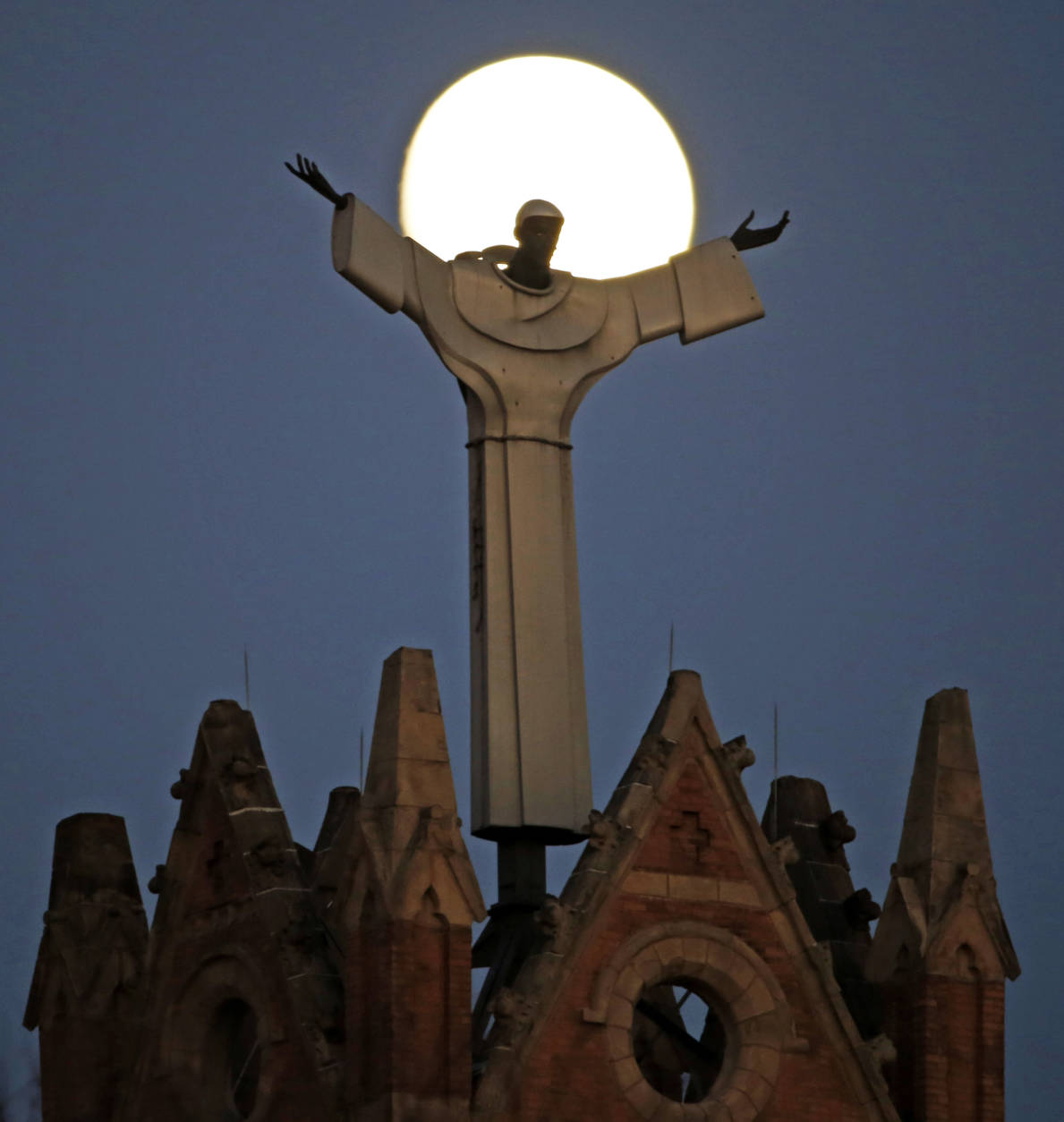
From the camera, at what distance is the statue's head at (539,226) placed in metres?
42.9

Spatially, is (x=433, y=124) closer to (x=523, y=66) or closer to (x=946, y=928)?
(x=523, y=66)

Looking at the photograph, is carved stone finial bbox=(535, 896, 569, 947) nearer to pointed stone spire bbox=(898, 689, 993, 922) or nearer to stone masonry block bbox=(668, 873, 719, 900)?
stone masonry block bbox=(668, 873, 719, 900)

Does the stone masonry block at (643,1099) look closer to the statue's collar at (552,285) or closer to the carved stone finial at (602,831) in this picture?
the carved stone finial at (602,831)

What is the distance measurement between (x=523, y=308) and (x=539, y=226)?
901mm

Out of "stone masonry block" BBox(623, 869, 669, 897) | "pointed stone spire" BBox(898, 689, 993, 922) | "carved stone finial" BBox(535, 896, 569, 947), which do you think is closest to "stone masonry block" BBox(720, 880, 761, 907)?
"stone masonry block" BBox(623, 869, 669, 897)

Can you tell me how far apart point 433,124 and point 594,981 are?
32.1ft

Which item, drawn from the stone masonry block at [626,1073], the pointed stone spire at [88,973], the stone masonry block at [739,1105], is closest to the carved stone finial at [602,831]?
the stone masonry block at [626,1073]

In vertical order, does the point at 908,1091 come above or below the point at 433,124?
below

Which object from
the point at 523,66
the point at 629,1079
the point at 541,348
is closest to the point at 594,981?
the point at 629,1079

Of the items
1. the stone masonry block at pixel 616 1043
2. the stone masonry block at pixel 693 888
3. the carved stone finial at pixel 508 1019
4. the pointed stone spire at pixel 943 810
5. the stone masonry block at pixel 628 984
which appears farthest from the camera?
the pointed stone spire at pixel 943 810

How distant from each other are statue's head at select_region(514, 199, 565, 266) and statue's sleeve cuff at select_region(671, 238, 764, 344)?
180 centimetres

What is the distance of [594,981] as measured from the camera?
39500 mm

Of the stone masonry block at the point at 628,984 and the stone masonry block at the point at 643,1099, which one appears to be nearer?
the stone masonry block at the point at 643,1099

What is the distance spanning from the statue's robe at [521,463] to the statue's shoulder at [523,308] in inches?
0.5
